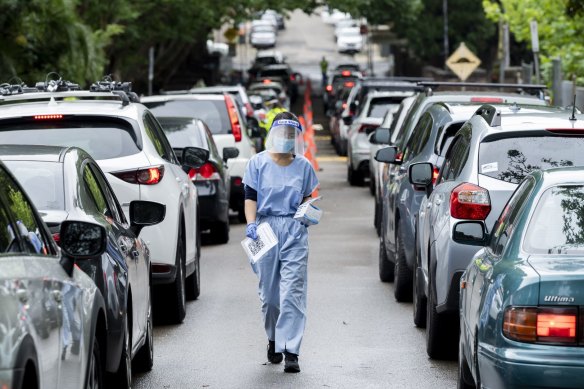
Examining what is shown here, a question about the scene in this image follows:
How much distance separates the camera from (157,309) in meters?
12.8

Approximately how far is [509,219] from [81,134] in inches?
190

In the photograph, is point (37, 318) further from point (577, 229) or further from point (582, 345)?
point (577, 229)

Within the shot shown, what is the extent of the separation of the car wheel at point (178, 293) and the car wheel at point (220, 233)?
6.28m

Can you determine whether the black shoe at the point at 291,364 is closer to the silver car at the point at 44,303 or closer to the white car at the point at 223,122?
the silver car at the point at 44,303

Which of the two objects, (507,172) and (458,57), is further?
(458,57)

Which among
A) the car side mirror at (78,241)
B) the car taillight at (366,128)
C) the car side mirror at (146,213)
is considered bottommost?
the car taillight at (366,128)

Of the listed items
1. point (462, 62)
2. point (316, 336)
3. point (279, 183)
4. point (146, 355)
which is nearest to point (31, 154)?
point (146, 355)

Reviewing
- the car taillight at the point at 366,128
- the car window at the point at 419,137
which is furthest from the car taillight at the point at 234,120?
the car taillight at the point at 366,128

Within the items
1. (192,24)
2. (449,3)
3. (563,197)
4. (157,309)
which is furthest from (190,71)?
(563,197)

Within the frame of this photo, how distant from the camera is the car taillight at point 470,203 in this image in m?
10.1

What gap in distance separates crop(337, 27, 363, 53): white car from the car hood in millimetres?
94214

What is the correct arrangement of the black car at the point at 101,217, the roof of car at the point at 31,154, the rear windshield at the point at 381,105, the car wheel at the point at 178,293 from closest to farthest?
the black car at the point at 101,217, the roof of car at the point at 31,154, the car wheel at the point at 178,293, the rear windshield at the point at 381,105

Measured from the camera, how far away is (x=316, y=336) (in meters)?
12.0

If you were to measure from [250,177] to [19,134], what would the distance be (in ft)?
6.18
